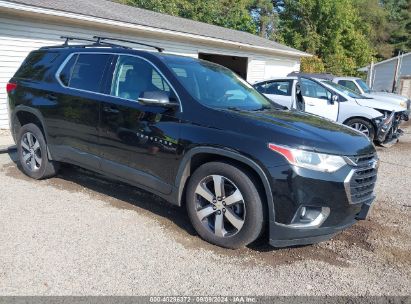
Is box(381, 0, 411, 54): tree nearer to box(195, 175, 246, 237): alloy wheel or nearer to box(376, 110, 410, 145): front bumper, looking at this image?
box(376, 110, 410, 145): front bumper

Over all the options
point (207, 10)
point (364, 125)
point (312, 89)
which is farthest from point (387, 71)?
point (364, 125)

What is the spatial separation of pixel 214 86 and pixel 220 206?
145cm

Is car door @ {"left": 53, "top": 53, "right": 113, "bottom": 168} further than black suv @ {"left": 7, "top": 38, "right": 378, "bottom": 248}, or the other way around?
car door @ {"left": 53, "top": 53, "right": 113, "bottom": 168}

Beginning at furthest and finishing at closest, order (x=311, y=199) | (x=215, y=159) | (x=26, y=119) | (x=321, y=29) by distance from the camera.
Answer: (x=321, y=29) → (x=26, y=119) → (x=215, y=159) → (x=311, y=199)

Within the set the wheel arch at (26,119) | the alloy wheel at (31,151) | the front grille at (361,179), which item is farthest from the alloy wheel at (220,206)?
the alloy wheel at (31,151)

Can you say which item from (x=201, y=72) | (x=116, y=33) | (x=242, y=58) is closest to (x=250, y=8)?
(x=242, y=58)

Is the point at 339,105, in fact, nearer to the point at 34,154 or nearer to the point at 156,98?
the point at 156,98

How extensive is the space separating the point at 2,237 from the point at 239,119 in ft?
8.59

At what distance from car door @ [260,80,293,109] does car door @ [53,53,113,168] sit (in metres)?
5.81

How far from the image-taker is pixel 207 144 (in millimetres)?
3689

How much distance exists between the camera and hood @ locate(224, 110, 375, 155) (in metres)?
3.42

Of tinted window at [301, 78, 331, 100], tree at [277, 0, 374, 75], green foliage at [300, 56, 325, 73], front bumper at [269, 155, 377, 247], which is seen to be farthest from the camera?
tree at [277, 0, 374, 75]

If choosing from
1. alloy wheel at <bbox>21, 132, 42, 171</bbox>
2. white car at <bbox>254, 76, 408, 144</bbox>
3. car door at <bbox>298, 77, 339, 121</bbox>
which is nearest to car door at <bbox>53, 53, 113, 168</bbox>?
alloy wheel at <bbox>21, 132, 42, 171</bbox>

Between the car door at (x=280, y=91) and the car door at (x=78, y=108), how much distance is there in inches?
229
